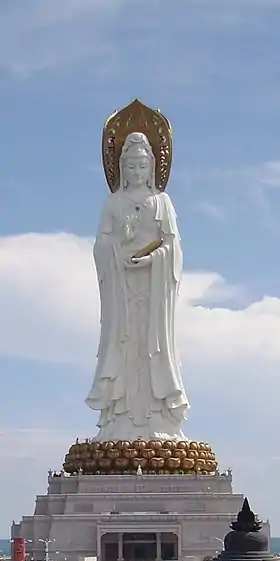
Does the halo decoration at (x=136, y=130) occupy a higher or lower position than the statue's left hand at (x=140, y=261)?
higher

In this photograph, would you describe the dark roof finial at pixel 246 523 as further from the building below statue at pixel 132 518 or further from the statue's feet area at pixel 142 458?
the statue's feet area at pixel 142 458

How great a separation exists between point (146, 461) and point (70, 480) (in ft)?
5.90

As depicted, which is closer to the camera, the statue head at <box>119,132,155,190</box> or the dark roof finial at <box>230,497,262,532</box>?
the dark roof finial at <box>230,497,262,532</box>

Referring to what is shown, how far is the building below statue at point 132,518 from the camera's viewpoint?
2389 centimetres

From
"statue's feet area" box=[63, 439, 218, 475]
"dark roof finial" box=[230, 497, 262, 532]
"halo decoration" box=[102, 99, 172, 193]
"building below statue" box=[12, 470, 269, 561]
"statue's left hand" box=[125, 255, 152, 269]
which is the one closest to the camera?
"dark roof finial" box=[230, 497, 262, 532]

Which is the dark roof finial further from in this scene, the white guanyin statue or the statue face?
the statue face

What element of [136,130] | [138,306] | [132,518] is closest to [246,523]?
[132,518]

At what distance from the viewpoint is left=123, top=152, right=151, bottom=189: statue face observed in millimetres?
27625

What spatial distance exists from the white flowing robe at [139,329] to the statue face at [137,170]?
447 mm

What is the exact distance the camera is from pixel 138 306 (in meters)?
27.4

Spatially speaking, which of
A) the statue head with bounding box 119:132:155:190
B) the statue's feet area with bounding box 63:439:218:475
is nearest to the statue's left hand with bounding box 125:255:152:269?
the statue head with bounding box 119:132:155:190

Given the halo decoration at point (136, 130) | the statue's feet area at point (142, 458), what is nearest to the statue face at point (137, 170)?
the halo decoration at point (136, 130)

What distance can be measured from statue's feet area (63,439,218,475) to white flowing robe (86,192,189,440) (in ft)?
2.62

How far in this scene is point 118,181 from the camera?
93.1ft
